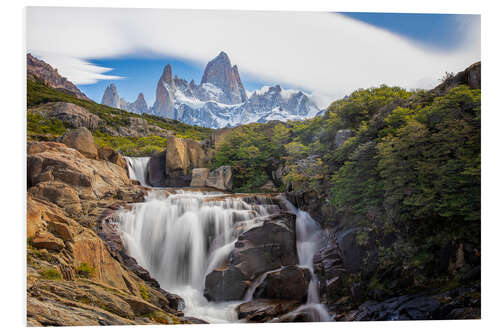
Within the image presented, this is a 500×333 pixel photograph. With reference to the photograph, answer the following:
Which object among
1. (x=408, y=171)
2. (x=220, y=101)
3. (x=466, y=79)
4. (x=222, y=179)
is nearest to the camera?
(x=408, y=171)

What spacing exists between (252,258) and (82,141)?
3838 millimetres

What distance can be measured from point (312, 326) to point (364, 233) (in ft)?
5.55

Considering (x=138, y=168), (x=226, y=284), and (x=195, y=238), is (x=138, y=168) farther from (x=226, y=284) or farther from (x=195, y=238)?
(x=226, y=284)

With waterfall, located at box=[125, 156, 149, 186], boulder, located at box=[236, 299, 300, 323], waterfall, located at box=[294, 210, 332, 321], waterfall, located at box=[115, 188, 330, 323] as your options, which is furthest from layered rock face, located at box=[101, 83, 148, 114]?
boulder, located at box=[236, 299, 300, 323]

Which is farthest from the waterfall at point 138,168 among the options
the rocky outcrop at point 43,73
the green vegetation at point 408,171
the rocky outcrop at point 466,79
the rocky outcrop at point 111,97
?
the rocky outcrop at point 466,79

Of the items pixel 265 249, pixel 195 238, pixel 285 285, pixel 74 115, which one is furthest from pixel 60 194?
pixel 285 285

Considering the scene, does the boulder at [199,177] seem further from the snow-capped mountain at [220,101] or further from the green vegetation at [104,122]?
the snow-capped mountain at [220,101]

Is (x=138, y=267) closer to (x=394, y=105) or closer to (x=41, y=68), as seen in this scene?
(x=41, y=68)

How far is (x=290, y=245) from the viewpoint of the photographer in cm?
533

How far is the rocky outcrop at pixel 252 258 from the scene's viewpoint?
484 cm

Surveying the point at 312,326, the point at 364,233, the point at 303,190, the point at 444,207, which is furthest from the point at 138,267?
the point at 444,207

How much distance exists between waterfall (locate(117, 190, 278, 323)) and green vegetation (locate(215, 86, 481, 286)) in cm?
179

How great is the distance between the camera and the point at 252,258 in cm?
505

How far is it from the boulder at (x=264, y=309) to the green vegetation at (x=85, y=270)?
2.17m
